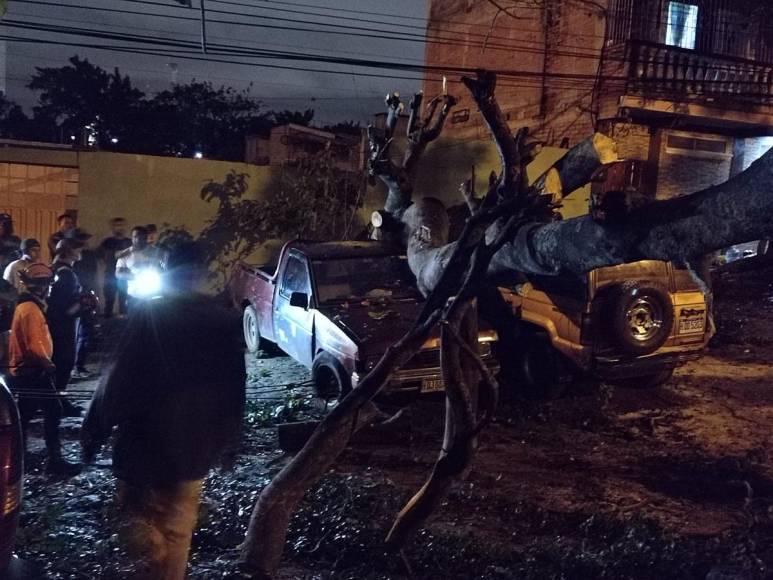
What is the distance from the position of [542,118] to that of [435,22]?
6.35m

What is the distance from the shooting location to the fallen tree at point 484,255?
8.61 ft

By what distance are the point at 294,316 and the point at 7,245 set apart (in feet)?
11.8

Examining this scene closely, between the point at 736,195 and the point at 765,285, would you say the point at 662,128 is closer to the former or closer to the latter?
the point at 765,285

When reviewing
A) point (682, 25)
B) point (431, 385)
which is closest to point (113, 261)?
point (431, 385)

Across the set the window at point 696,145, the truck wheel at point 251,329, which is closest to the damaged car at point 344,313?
the truck wheel at point 251,329

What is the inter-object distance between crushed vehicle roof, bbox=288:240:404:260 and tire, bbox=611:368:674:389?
11.0 ft

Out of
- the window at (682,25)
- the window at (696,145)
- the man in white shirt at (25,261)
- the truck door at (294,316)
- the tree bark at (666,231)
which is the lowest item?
the truck door at (294,316)

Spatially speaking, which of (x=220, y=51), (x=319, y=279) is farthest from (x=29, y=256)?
(x=220, y=51)

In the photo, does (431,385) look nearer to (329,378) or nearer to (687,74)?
(329,378)

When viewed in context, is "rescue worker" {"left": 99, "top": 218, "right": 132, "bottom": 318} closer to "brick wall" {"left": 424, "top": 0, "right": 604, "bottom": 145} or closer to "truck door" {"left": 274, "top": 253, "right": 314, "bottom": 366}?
"truck door" {"left": 274, "top": 253, "right": 314, "bottom": 366}

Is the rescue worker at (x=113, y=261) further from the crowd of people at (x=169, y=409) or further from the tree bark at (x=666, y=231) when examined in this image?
the tree bark at (x=666, y=231)

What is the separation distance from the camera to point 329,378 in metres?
7.89

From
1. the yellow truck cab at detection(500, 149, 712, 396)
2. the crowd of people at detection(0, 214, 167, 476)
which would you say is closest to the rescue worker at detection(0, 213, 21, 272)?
the crowd of people at detection(0, 214, 167, 476)

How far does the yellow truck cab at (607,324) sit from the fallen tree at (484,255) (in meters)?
4.05
